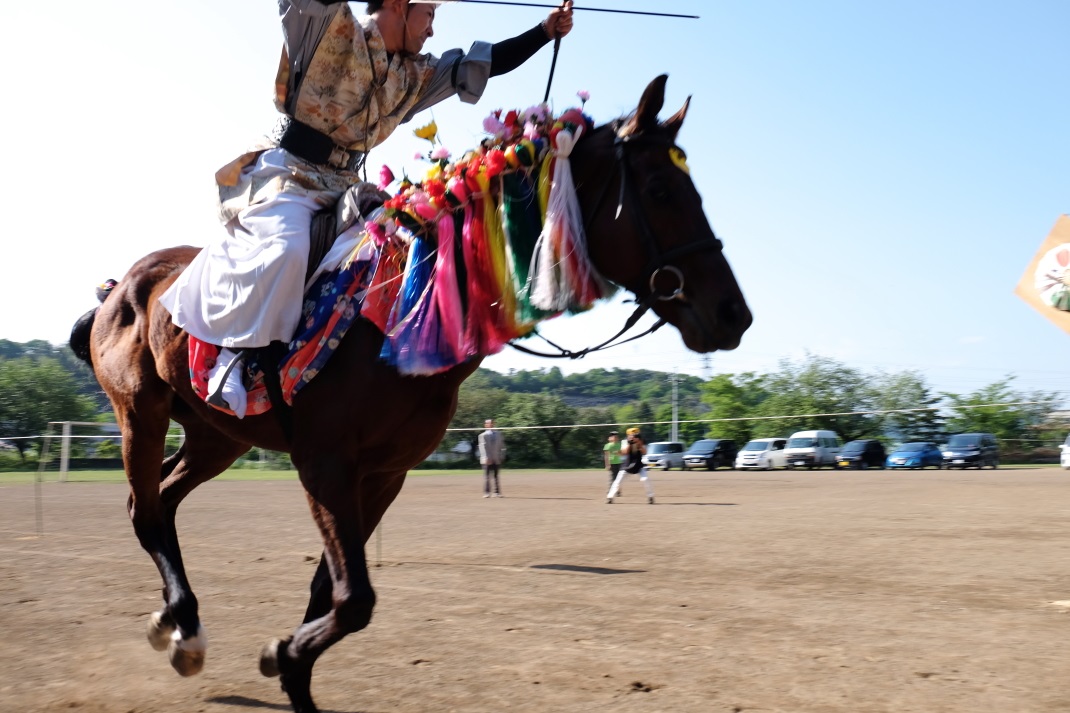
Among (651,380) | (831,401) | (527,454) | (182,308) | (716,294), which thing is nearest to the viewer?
(716,294)

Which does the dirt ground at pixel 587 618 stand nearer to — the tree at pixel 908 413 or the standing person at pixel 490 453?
the standing person at pixel 490 453

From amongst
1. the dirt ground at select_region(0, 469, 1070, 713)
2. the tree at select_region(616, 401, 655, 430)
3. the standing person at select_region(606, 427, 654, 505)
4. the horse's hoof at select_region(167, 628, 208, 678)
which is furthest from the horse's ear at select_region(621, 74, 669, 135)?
the tree at select_region(616, 401, 655, 430)

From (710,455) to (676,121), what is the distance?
4376 cm

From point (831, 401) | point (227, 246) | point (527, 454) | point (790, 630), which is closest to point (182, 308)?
point (227, 246)

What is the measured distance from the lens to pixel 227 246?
4.23 meters

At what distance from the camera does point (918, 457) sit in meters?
42.4

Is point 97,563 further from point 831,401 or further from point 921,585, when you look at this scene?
point 831,401

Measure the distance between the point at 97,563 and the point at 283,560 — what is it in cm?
188

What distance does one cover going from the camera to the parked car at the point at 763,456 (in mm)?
44812

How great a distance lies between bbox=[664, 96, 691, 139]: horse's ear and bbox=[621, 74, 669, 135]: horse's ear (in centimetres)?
7

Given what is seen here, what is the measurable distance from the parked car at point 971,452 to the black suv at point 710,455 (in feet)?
33.8

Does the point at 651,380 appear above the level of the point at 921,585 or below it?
above

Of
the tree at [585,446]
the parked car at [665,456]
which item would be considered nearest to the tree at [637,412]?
the tree at [585,446]

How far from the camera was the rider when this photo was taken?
12.8 feet
